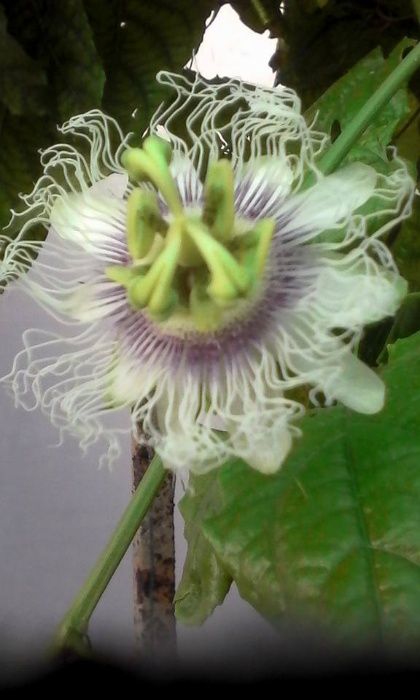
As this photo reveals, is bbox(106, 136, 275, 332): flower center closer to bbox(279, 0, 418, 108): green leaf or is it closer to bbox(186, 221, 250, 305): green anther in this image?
bbox(186, 221, 250, 305): green anther

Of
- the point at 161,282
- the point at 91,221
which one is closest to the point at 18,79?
the point at 91,221

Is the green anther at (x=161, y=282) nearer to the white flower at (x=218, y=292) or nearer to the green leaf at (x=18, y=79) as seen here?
the white flower at (x=218, y=292)

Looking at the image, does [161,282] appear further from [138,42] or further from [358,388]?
[138,42]

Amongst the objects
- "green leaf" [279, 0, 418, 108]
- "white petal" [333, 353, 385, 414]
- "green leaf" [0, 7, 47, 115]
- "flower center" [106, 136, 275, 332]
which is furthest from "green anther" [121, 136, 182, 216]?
"green leaf" [279, 0, 418, 108]

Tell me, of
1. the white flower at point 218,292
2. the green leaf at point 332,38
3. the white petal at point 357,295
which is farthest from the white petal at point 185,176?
the green leaf at point 332,38

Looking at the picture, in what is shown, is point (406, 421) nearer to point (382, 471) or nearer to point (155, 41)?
point (382, 471)

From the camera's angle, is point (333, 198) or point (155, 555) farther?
point (155, 555)
